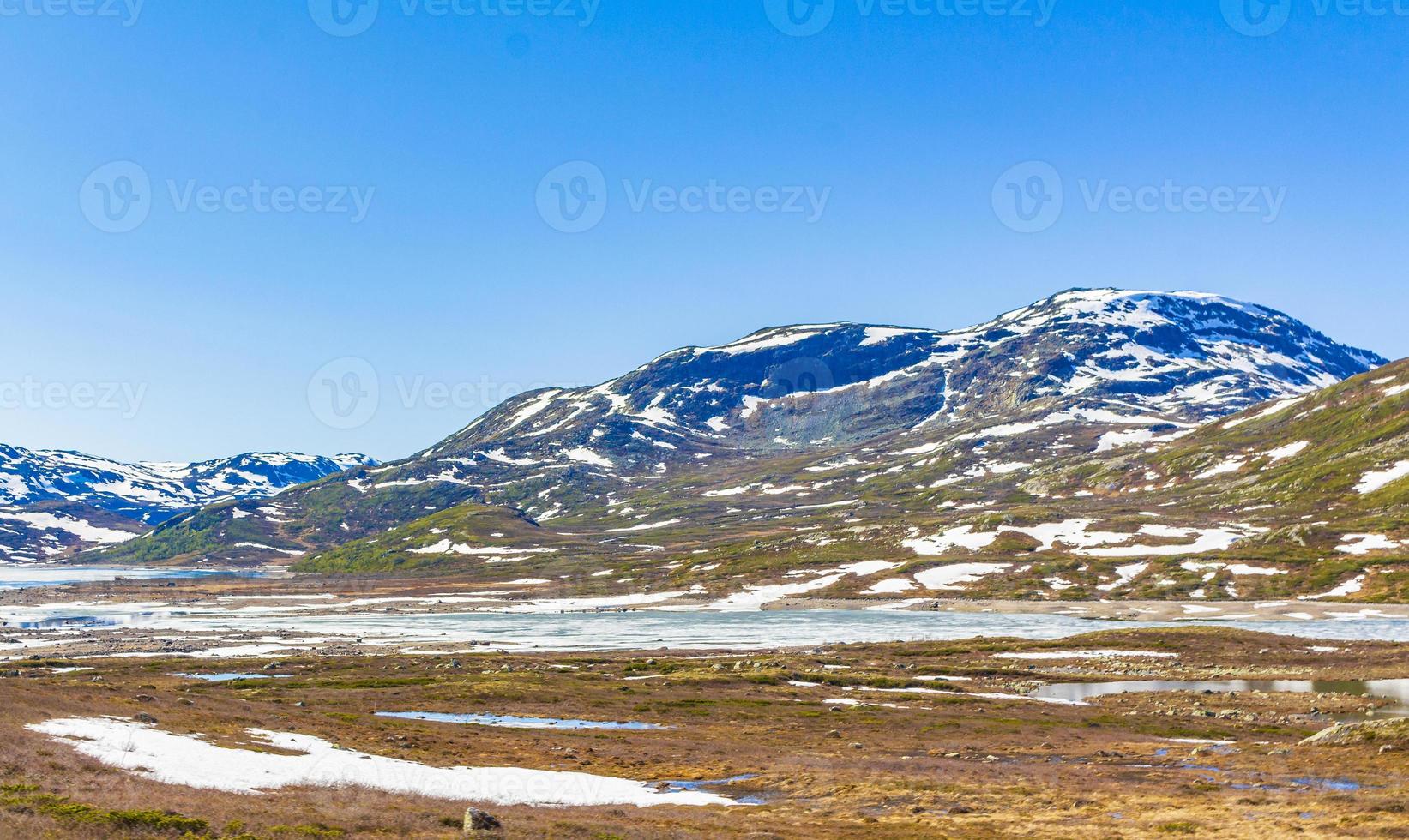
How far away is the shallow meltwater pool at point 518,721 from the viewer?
61.7 meters

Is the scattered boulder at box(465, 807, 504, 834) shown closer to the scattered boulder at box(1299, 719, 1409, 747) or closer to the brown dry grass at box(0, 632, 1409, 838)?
the brown dry grass at box(0, 632, 1409, 838)

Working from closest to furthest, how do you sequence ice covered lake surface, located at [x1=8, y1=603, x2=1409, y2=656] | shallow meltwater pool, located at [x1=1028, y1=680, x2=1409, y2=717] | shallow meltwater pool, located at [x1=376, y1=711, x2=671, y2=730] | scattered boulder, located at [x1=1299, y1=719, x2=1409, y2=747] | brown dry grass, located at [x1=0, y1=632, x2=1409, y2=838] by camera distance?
brown dry grass, located at [x1=0, y1=632, x2=1409, y2=838] < scattered boulder, located at [x1=1299, y1=719, x2=1409, y2=747] < shallow meltwater pool, located at [x1=376, y1=711, x2=671, y2=730] < shallow meltwater pool, located at [x1=1028, y1=680, x2=1409, y2=717] < ice covered lake surface, located at [x1=8, y1=603, x2=1409, y2=656]

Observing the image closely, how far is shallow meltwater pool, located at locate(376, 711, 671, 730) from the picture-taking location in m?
61.7

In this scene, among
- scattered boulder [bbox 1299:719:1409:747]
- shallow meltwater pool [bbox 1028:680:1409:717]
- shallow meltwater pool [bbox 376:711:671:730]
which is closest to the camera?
scattered boulder [bbox 1299:719:1409:747]

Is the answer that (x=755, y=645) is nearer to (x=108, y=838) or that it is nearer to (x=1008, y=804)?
(x=1008, y=804)

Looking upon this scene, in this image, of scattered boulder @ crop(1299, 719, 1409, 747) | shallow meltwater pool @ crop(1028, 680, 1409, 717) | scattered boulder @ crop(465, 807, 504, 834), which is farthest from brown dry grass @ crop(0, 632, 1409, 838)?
shallow meltwater pool @ crop(1028, 680, 1409, 717)

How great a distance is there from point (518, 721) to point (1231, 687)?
194 feet

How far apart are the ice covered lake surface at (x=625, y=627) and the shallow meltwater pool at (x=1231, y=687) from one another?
3516 centimetres

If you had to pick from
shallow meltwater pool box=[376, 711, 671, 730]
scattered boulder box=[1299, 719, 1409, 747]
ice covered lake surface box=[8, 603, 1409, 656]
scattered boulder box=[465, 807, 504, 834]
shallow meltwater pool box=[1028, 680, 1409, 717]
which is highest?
scattered boulder box=[465, 807, 504, 834]

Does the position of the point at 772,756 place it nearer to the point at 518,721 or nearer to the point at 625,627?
the point at 518,721

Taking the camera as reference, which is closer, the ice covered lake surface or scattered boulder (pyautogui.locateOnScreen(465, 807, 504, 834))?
scattered boulder (pyautogui.locateOnScreen(465, 807, 504, 834))

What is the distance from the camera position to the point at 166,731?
42844 mm

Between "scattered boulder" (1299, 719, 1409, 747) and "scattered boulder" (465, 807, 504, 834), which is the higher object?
"scattered boulder" (465, 807, 504, 834)

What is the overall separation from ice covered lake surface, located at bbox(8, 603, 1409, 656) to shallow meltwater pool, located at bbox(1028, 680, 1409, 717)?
35.2 m
